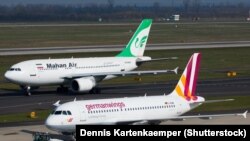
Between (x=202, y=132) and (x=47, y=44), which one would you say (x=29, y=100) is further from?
(x=47, y=44)

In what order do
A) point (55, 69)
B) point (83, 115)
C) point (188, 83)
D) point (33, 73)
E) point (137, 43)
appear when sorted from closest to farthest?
1. point (83, 115)
2. point (188, 83)
3. point (33, 73)
4. point (55, 69)
5. point (137, 43)

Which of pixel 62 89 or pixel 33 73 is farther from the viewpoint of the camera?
pixel 62 89

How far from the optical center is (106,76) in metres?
85.8

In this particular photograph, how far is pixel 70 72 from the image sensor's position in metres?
84.9

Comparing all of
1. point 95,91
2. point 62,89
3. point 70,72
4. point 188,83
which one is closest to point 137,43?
point 95,91

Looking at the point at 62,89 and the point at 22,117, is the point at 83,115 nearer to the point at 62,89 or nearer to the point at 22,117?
the point at 22,117

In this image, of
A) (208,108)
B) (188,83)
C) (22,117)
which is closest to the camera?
(188,83)

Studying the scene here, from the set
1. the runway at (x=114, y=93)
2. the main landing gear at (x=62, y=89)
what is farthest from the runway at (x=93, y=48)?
the main landing gear at (x=62, y=89)

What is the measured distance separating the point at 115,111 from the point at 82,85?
1211 inches

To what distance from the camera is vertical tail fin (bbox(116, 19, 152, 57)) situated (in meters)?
90.2

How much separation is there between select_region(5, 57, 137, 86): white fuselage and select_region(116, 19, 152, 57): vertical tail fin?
1.88 m

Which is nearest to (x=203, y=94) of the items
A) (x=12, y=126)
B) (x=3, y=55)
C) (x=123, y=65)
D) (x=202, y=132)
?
(x=123, y=65)

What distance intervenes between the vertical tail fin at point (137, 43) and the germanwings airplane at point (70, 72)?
96cm

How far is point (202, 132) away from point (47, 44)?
125 metres
